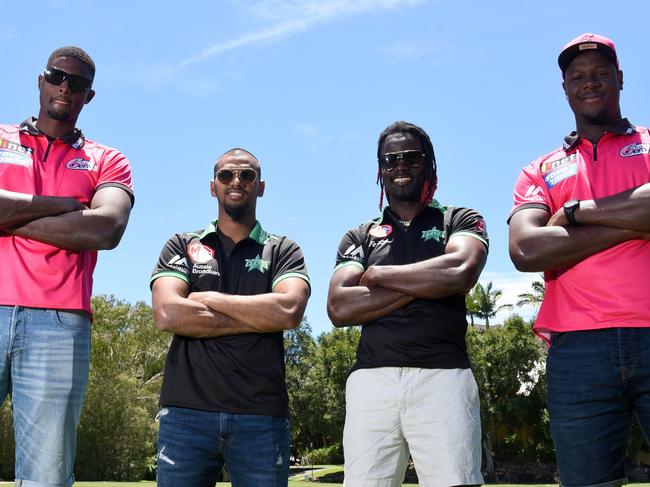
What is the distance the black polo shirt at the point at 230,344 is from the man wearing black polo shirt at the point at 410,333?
46cm

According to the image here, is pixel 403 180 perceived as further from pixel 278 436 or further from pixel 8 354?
pixel 8 354

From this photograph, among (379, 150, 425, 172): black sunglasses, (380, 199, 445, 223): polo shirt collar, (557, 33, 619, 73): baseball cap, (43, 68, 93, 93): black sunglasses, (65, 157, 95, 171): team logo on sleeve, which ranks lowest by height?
(380, 199, 445, 223): polo shirt collar

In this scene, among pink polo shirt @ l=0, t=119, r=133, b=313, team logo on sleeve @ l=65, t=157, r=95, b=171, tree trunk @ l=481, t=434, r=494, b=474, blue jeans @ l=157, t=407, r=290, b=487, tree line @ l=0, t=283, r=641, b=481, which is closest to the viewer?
pink polo shirt @ l=0, t=119, r=133, b=313

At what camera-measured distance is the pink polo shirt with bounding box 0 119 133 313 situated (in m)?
4.68

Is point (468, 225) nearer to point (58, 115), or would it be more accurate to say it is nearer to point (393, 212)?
point (393, 212)

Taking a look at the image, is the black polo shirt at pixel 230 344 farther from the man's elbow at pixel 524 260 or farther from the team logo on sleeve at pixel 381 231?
the man's elbow at pixel 524 260

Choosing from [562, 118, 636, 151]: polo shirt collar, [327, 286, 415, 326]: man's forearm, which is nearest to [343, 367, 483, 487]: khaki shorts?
[327, 286, 415, 326]: man's forearm

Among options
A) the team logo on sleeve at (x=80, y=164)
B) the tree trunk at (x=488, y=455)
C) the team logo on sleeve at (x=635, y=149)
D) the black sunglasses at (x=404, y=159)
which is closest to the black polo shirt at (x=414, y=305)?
the black sunglasses at (x=404, y=159)

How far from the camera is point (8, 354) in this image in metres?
4.54

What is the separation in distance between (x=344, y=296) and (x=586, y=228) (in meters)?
1.66

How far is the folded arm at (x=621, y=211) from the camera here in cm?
450

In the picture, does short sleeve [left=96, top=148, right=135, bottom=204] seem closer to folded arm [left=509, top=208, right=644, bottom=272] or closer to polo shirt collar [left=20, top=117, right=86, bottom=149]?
polo shirt collar [left=20, top=117, right=86, bottom=149]

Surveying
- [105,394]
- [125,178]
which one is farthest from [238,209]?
[105,394]

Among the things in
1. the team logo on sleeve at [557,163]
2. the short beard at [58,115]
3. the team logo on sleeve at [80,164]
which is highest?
the short beard at [58,115]
